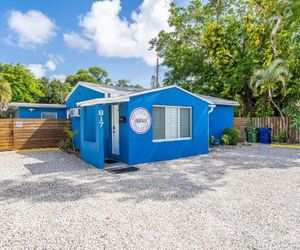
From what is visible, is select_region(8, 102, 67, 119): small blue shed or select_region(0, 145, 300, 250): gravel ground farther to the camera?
select_region(8, 102, 67, 119): small blue shed

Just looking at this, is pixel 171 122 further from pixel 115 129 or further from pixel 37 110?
pixel 37 110

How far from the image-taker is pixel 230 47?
19672 mm

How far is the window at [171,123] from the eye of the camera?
914 centimetres

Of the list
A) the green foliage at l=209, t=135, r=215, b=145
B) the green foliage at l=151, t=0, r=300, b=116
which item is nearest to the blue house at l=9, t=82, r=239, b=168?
the green foliage at l=209, t=135, r=215, b=145

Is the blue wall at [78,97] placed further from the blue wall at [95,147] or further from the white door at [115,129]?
the blue wall at [95,147]

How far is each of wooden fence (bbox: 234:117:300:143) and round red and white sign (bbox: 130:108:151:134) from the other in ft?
31.0

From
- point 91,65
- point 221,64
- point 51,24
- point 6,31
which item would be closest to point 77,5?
point 51,24

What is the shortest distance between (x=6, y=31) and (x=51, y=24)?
187 inches

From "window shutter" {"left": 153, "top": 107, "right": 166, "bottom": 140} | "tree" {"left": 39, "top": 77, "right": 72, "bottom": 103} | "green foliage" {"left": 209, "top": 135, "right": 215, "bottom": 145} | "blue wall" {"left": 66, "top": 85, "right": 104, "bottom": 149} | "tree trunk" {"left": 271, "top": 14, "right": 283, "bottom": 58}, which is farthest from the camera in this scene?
"tree" {"left": 39, "top": 77, "right": 72, "bottom": 103}

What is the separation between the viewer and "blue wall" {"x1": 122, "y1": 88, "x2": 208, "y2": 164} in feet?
27.4

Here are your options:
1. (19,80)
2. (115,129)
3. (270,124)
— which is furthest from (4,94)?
(270,124)

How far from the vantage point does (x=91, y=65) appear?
4194 cm

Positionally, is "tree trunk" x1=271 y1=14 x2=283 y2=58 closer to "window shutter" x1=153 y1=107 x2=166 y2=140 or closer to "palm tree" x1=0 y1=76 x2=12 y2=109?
"window shutter" x1=153 y1=107 x2=166 y2=140

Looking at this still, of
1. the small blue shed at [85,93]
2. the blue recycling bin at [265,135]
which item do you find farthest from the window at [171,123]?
the blue recycling bin at [265,135]
